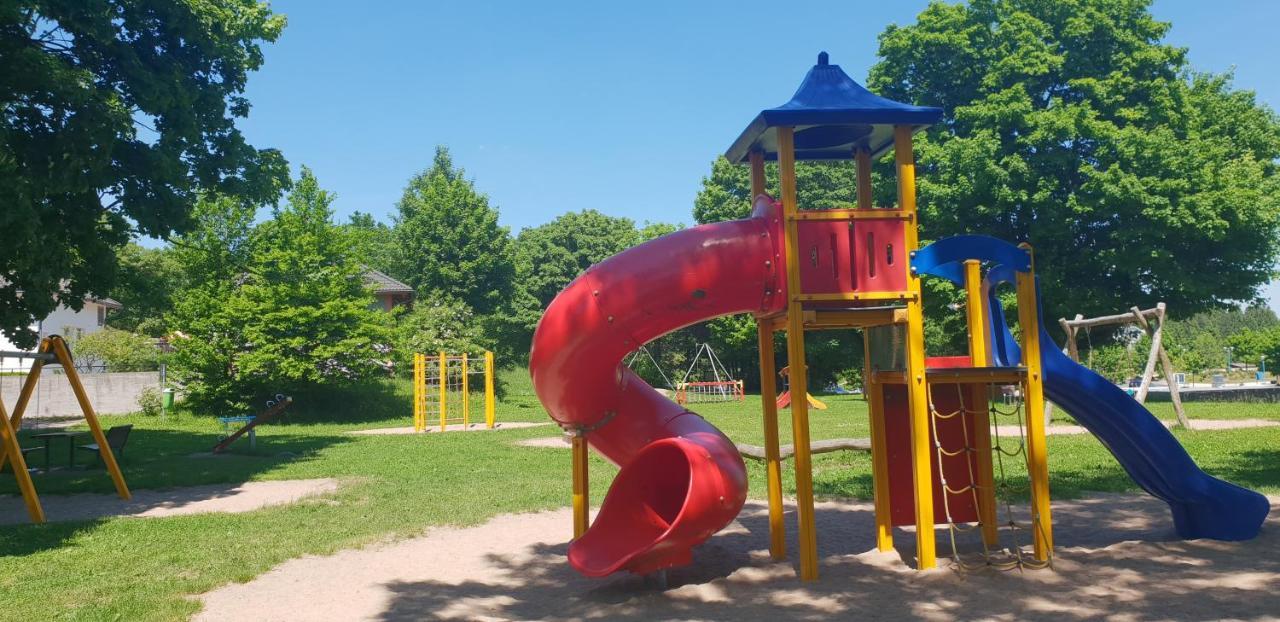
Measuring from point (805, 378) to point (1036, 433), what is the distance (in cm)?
196

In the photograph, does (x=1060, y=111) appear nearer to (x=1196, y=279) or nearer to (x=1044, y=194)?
(x=1044, y=194)

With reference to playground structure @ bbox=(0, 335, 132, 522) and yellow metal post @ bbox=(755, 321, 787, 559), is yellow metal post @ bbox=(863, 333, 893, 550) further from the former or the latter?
playground structure @ bbox=(0, 335, 132, 522)

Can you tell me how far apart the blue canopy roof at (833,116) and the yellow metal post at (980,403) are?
1.38m

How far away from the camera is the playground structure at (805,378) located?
6855 millimetres

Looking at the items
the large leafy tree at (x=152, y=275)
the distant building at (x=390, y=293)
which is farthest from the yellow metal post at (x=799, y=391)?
the distant building at (x=390, y=293)

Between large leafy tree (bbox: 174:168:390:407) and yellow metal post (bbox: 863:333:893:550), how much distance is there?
22.5 meters

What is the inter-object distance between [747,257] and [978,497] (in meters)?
3.17

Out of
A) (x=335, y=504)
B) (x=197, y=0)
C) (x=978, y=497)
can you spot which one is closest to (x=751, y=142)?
(x=978, y=497)

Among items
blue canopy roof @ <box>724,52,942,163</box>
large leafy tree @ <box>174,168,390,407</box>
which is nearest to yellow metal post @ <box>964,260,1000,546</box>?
blue canopy roof @ <box>724,52,942,163</box>

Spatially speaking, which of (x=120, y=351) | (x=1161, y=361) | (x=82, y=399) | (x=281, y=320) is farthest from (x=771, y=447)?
(x=120, y=351)

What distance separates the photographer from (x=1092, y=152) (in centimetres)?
2744

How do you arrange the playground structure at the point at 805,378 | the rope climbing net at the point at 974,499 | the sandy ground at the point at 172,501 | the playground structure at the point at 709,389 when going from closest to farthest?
the playground structure at the point at 805,378
the rope climbing net at the point at 974,499
the sandy ground at the point at 172,501
the playground structure at the point at 709,389

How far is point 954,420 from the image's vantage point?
25.8 feet

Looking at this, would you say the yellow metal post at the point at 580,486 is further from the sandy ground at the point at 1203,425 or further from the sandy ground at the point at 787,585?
the sandy ground at the point at 1203,425
